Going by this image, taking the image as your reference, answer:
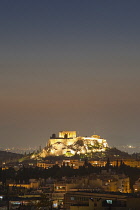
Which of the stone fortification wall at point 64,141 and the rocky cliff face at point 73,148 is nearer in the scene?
the rocky cliff face at point 73,148

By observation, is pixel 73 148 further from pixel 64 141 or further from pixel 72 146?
pixel 64 141

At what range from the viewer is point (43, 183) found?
90.6m

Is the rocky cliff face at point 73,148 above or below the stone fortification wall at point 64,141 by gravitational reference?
below

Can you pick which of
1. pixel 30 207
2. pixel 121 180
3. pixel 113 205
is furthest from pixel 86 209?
pixel 121 180

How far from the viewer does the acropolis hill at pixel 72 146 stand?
614ft

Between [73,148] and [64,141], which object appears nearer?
[73,148]

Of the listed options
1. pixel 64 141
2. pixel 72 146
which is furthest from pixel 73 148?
pixel 64 141

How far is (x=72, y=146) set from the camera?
19012 centimetres

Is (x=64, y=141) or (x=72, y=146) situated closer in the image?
(x=72, y=146)

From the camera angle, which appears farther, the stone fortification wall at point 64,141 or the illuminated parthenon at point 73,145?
the stone fortification wall at point 64,141

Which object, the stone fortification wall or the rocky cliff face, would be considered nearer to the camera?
the rocky cliff face

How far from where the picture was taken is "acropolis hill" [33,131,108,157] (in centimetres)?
18712

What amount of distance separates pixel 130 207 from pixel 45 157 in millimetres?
141091

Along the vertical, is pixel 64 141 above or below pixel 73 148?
above
